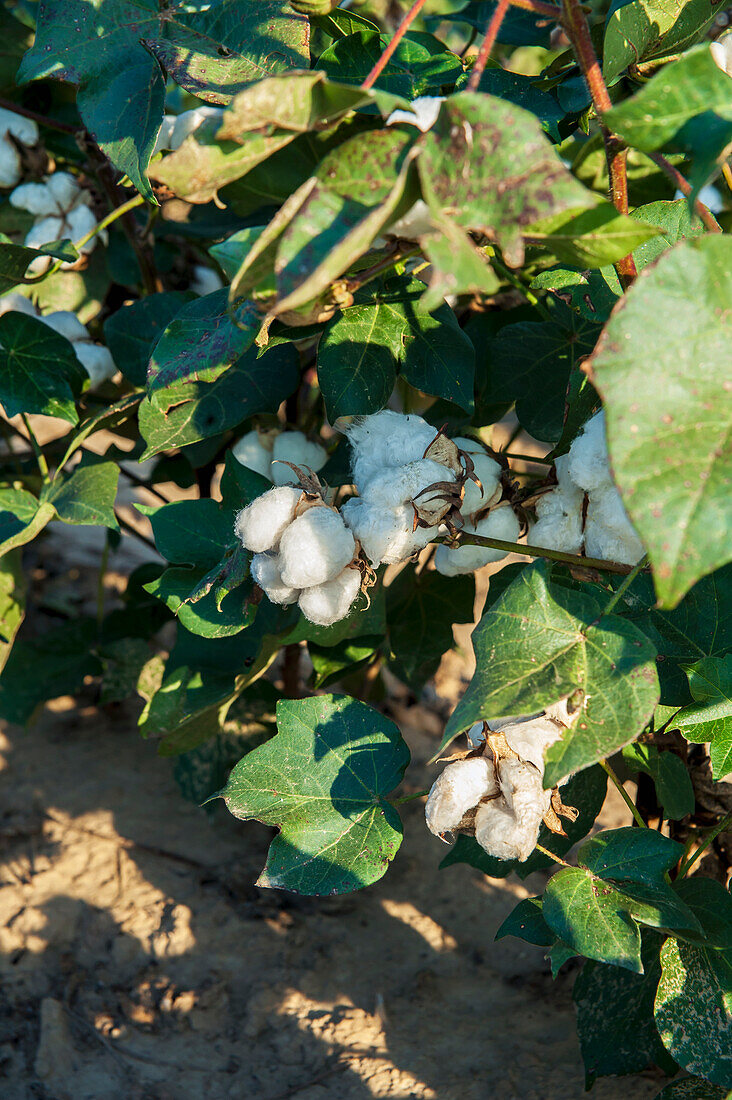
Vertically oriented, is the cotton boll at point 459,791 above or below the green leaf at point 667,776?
above

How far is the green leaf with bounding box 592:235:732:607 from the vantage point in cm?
56

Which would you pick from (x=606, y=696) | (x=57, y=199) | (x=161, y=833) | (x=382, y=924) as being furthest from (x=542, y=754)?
(x=57, y=199)

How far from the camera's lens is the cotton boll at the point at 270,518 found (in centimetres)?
85

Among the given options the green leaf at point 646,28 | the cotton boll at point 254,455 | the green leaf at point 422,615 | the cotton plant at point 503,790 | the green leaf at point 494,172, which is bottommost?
the green leaf at point 422,615

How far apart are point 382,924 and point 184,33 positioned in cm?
130

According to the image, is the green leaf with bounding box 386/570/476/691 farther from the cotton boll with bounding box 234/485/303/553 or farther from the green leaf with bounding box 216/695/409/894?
the cotton boll with bounding box 234/485/303/553

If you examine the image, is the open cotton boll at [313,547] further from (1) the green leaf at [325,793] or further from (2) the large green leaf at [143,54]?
(2) the large green leaf at [143,54]

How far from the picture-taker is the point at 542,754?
30.8 inches

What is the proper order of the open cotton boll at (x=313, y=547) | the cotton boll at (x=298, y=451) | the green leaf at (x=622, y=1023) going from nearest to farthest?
the open cotton boll at (x=313, y=547) < the green leaf at (x=622, y=1023) < the cotton boll at (x=298, y=451)

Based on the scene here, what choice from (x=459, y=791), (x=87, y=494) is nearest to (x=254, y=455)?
(x=87, y=494)

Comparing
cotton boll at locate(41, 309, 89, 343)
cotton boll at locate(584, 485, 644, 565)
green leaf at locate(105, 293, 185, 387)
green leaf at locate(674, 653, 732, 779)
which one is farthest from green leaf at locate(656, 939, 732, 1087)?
cotton boll at locate(41, 309, 89, 343)

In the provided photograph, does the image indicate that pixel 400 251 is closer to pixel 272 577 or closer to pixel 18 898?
pixel 272 577

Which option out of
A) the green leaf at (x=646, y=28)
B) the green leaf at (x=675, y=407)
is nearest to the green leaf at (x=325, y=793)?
the green leaf at (x=675, y=407)

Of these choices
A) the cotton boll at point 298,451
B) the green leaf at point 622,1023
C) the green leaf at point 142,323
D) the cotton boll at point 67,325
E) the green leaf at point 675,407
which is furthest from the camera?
the cotton boll at point 67,325
